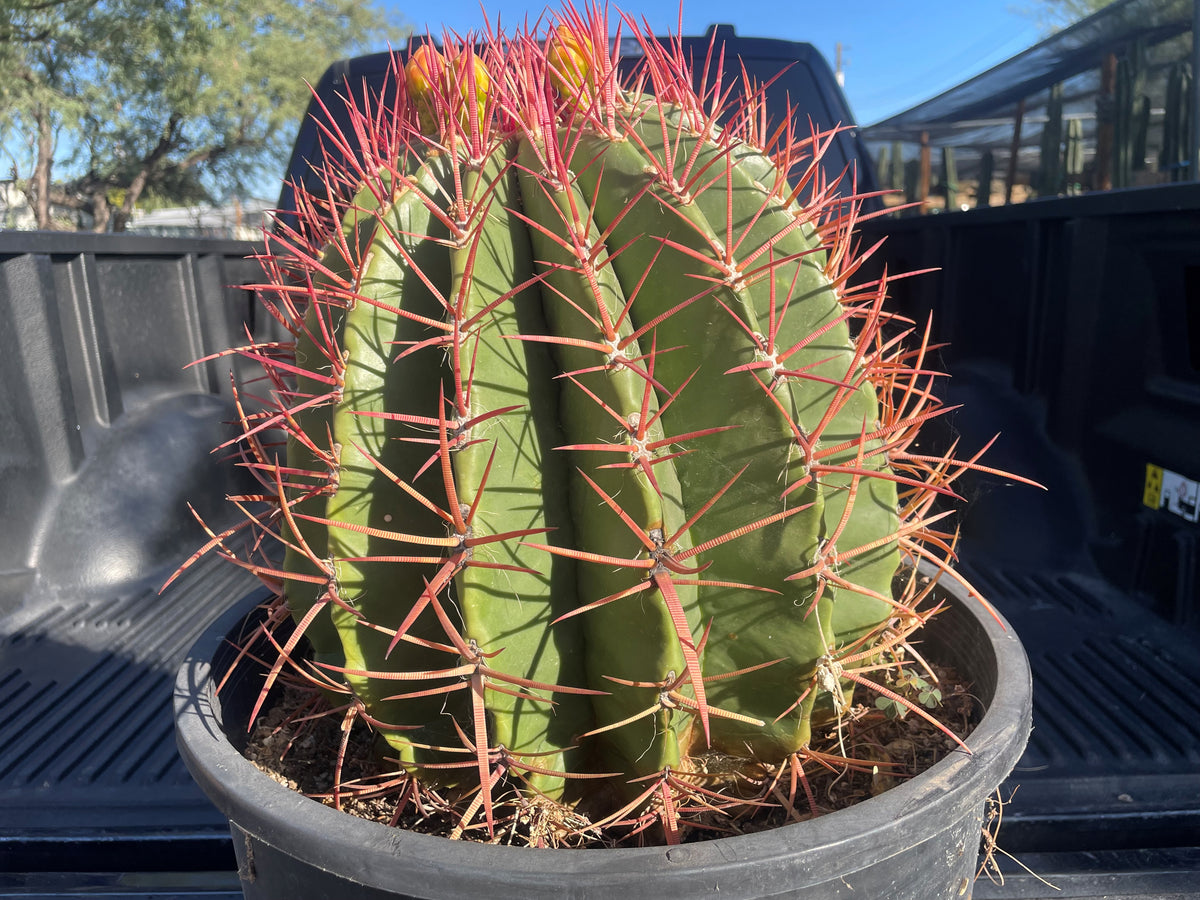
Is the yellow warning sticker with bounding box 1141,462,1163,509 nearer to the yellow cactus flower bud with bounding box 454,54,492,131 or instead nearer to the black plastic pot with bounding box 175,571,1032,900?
the black plastic pot with bounding box 175,571,1032,900

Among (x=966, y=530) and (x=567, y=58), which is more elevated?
(x=567, y=58)

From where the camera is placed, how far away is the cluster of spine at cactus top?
29.0 inches

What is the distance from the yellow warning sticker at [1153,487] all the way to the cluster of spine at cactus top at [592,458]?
4.96 ft

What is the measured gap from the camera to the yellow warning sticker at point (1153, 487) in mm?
2006

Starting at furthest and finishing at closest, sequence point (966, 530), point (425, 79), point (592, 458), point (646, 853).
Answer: point (966, 530) → point (425, 79) → point (592, 458) → point (646, 853)

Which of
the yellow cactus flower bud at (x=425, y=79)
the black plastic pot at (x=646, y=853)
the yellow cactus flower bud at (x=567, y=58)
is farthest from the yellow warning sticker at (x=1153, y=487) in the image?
the yellow cactus flower bud at (x=425, y=79)

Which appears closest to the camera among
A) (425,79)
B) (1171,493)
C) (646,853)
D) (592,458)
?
(646,853)

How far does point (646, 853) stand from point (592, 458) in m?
0.34

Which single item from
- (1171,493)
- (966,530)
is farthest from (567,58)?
(966,530)

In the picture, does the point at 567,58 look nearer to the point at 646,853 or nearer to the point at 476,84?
the point at 476,84

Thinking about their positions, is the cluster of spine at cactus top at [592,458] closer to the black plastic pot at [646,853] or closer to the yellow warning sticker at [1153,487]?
the black plastic pot at [646,853]

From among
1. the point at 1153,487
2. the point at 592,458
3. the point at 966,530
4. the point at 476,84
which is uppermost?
the point at 476,84

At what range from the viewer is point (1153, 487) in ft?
6.67

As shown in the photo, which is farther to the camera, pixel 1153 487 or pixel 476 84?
pixel 1153 487
